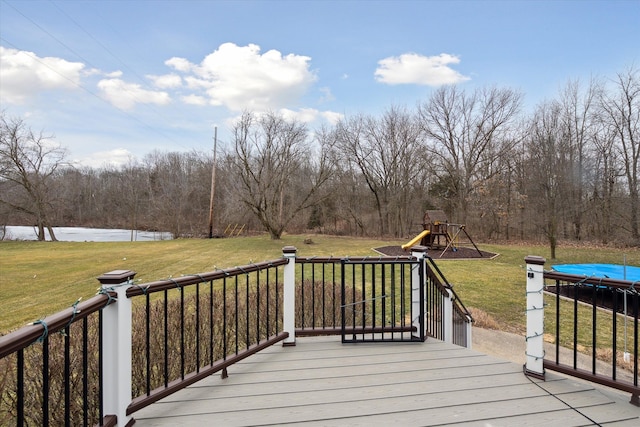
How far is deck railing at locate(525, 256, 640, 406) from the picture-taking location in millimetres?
2168

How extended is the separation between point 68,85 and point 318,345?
1783 centimetres

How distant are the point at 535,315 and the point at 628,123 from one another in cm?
2046

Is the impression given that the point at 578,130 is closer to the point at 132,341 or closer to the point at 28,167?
the point at 132,341

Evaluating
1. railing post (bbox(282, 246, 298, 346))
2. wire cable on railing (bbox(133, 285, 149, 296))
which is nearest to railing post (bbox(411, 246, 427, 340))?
railing post (bbox(282, 246, 298, 346))

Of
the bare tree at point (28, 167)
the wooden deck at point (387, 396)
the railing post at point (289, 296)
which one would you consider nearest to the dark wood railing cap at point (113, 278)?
the wooden deck at point (387, 396)

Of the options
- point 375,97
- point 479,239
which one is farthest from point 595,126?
point 375,97

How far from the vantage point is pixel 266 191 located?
1852 cm

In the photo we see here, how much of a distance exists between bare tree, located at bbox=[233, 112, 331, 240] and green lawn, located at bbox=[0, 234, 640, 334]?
2353 millimetres

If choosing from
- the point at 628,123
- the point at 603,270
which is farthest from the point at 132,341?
the point at 628,123

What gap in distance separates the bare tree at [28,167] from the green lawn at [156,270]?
4321 millimetres

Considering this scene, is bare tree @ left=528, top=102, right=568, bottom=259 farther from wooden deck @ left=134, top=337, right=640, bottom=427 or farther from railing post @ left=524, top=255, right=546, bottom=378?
wooden deck @ left=134, top=337, right=640, bottom=427

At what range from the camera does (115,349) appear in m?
1.71

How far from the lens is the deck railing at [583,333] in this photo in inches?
85.4

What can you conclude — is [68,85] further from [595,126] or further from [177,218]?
[595,126]
